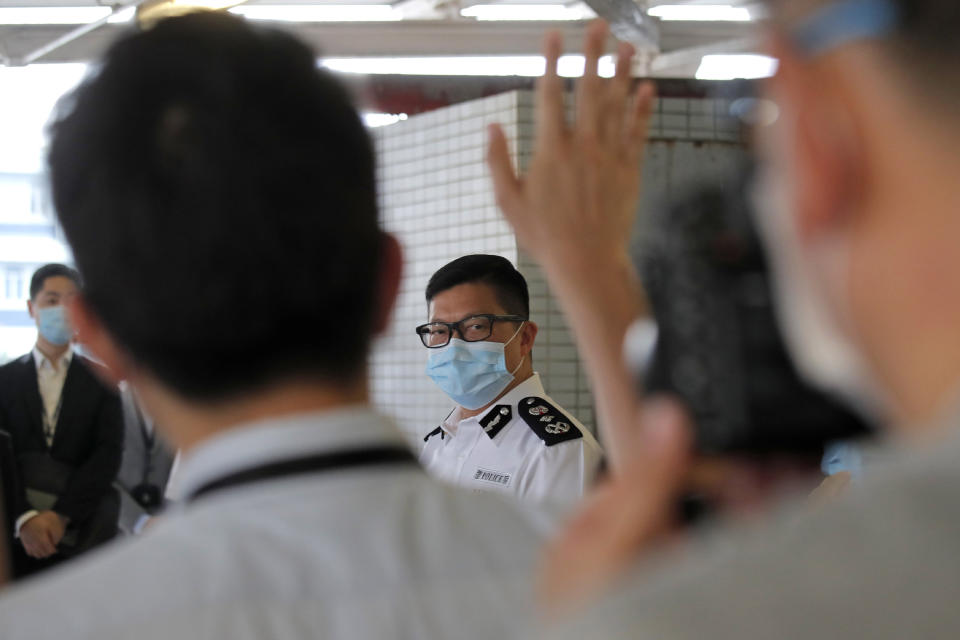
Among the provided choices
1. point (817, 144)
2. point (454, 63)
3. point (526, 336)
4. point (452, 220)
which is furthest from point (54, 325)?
point (817, 144)

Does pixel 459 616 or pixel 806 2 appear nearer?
pixel 806 2

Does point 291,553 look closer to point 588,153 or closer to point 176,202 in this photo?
point 176,202

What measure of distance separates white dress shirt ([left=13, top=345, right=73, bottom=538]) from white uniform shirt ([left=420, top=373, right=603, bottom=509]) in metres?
2.04

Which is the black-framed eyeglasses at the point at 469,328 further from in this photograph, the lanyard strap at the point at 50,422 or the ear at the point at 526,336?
the lanyard strap at the point at 50,422

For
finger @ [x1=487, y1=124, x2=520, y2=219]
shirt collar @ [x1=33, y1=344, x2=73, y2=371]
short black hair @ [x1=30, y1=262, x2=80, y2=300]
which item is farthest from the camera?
short black hair @ [x1=30, y1=262, x2=80, y2=300]

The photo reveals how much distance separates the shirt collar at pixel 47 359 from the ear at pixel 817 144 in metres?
4.64

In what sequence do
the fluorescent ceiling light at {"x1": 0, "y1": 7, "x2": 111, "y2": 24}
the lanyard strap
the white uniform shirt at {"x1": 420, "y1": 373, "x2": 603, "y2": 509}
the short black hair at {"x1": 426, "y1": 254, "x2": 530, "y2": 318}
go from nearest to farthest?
1. the white uniform shirt at {"x1": 420, "y1": 373, "x2": 603, "y2": 509}
2. the short black hair at {"x1": 426, "y1": 254, "x2": 530, "y2": 318}
3. the lanyard strap
4. the fluorescent ceiling light at {"x1": 0, "y1": 7, "x2": 111, "y2": 24}

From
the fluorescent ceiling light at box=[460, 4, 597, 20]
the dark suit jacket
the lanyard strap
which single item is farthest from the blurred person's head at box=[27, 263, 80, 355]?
the fluorescent ceiling light at box=[460, 4, 597, 20]

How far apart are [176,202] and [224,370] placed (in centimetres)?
14

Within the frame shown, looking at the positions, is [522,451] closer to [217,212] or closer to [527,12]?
[217,212]

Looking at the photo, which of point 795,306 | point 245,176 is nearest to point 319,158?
point 245,176

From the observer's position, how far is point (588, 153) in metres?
0.99

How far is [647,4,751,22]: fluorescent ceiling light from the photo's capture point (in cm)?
735

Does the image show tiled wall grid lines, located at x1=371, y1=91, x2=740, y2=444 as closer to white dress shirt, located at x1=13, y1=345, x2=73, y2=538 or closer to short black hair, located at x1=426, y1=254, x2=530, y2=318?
short black hair, located at x1=426, y1=254, x2=530, y2=318
